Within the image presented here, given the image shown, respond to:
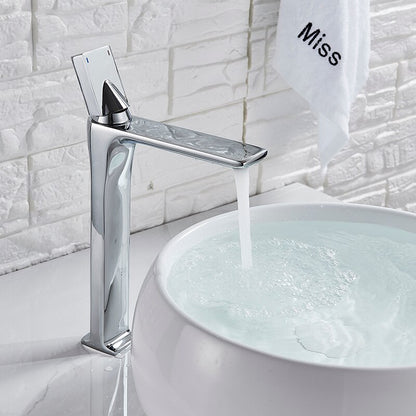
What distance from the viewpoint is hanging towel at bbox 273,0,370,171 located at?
1.12 meters

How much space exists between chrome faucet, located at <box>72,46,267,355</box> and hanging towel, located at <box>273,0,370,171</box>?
0.37m

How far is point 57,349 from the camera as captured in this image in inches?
35.1

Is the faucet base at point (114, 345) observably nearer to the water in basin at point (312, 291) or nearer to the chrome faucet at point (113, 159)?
the chrome faucet at point (113, 159)

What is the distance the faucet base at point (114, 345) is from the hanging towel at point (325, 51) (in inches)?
16.8

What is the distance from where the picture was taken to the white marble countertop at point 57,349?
31.9 inches

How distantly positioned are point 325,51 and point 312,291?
0.46 m

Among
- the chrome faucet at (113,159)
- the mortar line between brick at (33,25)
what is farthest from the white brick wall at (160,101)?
the chrome faucet at (113,159)

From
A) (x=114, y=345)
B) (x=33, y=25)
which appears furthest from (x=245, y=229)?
(x=33, y=25)

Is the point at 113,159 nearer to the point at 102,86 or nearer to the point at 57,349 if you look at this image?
the point at 102,86

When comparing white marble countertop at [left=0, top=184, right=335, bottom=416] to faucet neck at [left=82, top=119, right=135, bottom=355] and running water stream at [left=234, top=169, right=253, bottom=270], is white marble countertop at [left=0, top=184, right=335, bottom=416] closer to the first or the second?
faucet neck at [left=82, top=119, right=135, bottom=355]

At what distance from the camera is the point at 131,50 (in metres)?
1.00

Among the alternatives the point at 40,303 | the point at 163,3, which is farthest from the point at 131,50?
the point at 40,303

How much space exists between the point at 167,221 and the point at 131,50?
24 centimetres

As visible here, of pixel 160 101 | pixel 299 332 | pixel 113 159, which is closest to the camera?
pixel 299 332
